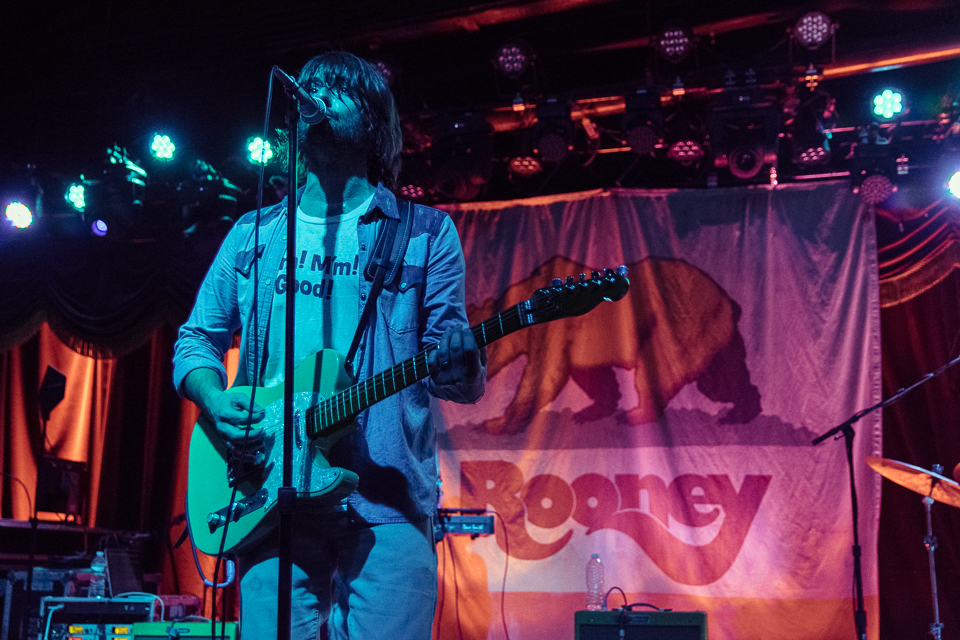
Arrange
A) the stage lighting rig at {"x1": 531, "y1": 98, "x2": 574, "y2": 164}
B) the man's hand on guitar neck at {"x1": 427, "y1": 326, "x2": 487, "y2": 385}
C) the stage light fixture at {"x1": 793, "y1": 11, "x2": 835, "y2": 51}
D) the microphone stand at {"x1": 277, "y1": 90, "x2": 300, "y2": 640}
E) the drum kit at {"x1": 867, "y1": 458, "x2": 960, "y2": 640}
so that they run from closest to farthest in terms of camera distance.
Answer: the microphone stand at {"x1": 277, "y1": 90, "x2": 300, "y2": 640}
the man's hand on guitar neck at {"x1": 427, "y1": 326, "x2": 487, "y2": 385}
the drum kit at {"x1": 867, "y1": 458, "x2": 960, "y2": 640}
the stage light fixture at {"x1": 793, "y1": 11, "x2": 835, "y2": 51}
the stage lighting rig at {"x1": 531, "y1": 98, "x2": 574, "y2": 164}

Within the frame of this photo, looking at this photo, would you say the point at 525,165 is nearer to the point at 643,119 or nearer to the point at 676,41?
the point at 643,119

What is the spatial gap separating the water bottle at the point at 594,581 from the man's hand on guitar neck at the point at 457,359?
4827 mm

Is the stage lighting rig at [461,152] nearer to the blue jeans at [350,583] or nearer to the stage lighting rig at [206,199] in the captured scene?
the stage lighting rig at [206,199]

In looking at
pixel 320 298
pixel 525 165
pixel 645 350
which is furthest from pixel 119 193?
pixel 320 298

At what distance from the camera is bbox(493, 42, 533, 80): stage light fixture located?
20.5 feet

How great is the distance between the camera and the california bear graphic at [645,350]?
21.5ft

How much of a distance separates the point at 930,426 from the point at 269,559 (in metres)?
6.17

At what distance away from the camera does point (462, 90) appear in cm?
720

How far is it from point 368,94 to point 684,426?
15.9 ft

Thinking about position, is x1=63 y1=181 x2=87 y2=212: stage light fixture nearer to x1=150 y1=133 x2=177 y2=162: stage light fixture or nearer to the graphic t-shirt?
x1=150 y1=133 x2=177 y2=162: stage light fixture

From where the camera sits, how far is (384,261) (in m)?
2.13

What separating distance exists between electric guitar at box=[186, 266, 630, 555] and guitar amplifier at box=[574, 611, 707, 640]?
11.5 ft

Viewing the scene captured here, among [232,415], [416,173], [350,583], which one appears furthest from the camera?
[416,173]

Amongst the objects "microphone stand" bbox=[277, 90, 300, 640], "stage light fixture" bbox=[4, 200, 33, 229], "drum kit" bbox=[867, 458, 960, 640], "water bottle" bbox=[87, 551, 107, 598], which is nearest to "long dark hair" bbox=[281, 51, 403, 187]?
"microphone stand" bbox=[277, 90, 300, 640]
